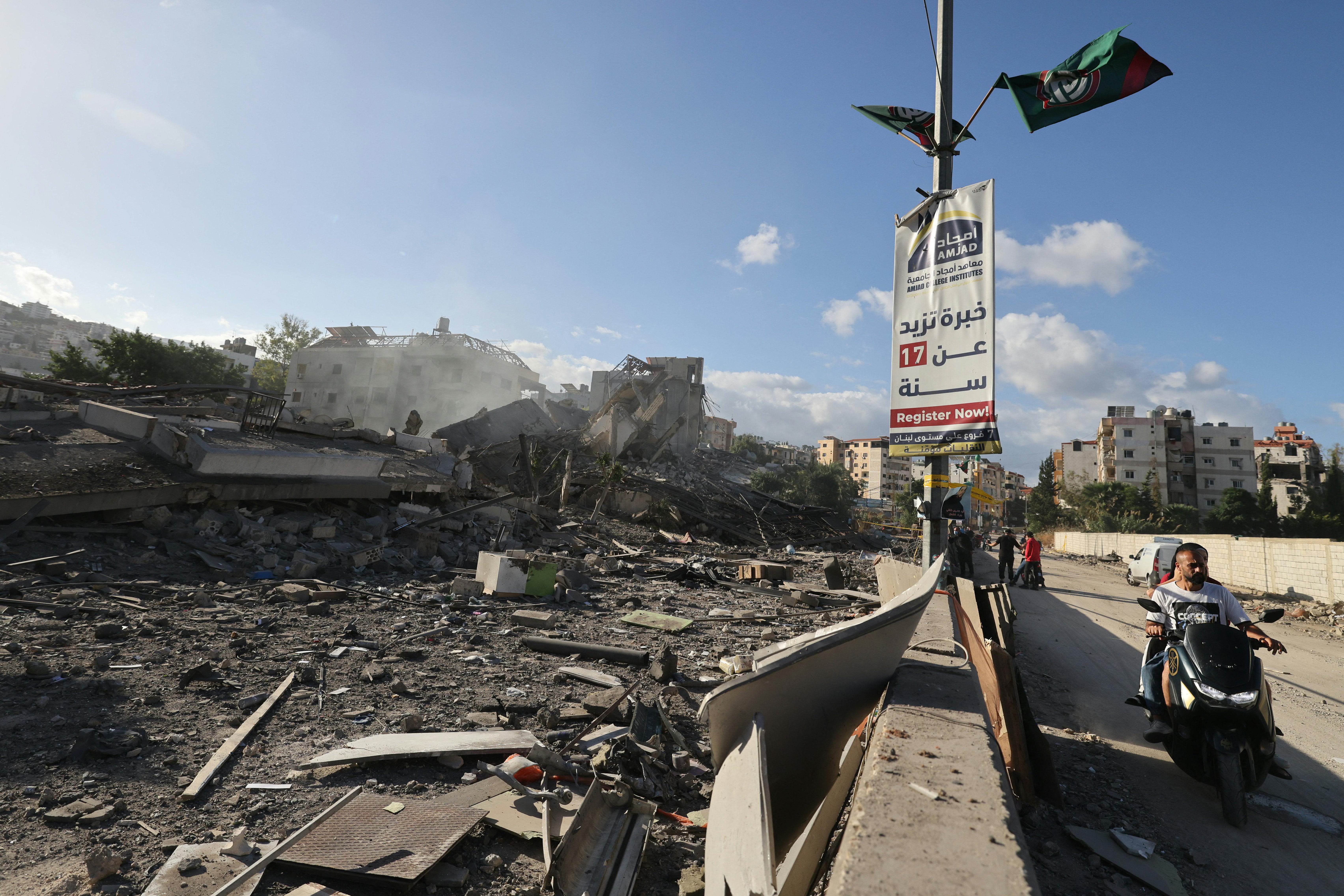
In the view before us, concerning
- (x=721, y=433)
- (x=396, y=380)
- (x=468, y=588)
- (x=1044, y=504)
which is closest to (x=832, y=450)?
(x=721, y=433)

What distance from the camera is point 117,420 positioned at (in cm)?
1025

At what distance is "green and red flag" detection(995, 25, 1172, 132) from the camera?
5387 mm

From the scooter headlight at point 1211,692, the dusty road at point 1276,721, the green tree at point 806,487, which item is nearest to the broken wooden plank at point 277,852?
the dusty road at point 1276,721

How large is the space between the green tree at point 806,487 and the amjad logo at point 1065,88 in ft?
109

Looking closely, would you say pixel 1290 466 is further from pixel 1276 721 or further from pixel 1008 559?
pixel 1276 721

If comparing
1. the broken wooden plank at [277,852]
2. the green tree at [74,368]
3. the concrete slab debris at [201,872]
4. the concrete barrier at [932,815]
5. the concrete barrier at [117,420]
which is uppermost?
the green tree at [74,368]

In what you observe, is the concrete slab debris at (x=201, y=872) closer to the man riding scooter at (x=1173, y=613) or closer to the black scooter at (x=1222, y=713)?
the black scooter at (x=1222, y=713)

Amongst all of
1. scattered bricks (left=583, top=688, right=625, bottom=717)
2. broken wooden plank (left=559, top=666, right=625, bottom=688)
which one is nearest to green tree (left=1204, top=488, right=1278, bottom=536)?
broken wooden plank (left=559, top=666, right=625, bottom=688)

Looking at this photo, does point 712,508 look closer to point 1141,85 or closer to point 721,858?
point 1141,85

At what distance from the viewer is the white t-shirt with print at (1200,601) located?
3.69m

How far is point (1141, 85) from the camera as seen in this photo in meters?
5.46

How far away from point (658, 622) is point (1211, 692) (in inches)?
192

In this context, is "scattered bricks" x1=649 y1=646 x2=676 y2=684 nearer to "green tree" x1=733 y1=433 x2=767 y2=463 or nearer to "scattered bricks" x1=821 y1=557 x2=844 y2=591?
"scattered bricks" x1=821 y1=557 x2=844 y2=591

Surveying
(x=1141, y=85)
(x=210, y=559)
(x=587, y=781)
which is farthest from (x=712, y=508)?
(x=587, y=781)
